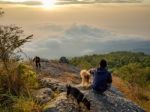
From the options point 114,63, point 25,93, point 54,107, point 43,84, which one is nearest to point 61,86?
point 43,84

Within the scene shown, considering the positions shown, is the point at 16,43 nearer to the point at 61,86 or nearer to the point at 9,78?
the point at 9,78

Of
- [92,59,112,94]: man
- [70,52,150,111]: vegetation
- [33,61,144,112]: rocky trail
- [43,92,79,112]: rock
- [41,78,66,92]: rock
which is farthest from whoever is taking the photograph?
[70,52,150,111]: vegetation

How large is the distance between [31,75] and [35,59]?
10251mm

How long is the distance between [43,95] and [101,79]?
238cm

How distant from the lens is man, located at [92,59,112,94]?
53.0 feet

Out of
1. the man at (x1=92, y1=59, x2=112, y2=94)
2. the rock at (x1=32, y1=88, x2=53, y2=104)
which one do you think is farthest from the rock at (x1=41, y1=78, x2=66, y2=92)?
the man at (x1=92, y1=59, x2=112, y2=94)

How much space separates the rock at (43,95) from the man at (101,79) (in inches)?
70.1

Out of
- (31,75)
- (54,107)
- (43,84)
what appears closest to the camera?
(54,107)

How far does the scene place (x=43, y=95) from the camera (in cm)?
1566

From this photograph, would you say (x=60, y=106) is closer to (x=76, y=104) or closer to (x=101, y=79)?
(x=76, y=104)

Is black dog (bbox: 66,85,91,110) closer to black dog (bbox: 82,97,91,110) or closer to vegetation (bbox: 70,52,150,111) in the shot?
black dog (bbox: 82,97,91,110)

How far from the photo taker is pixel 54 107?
14156mm

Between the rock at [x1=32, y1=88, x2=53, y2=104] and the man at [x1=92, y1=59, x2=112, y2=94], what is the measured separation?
1.78 m

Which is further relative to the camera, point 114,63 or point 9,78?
point 114,63
